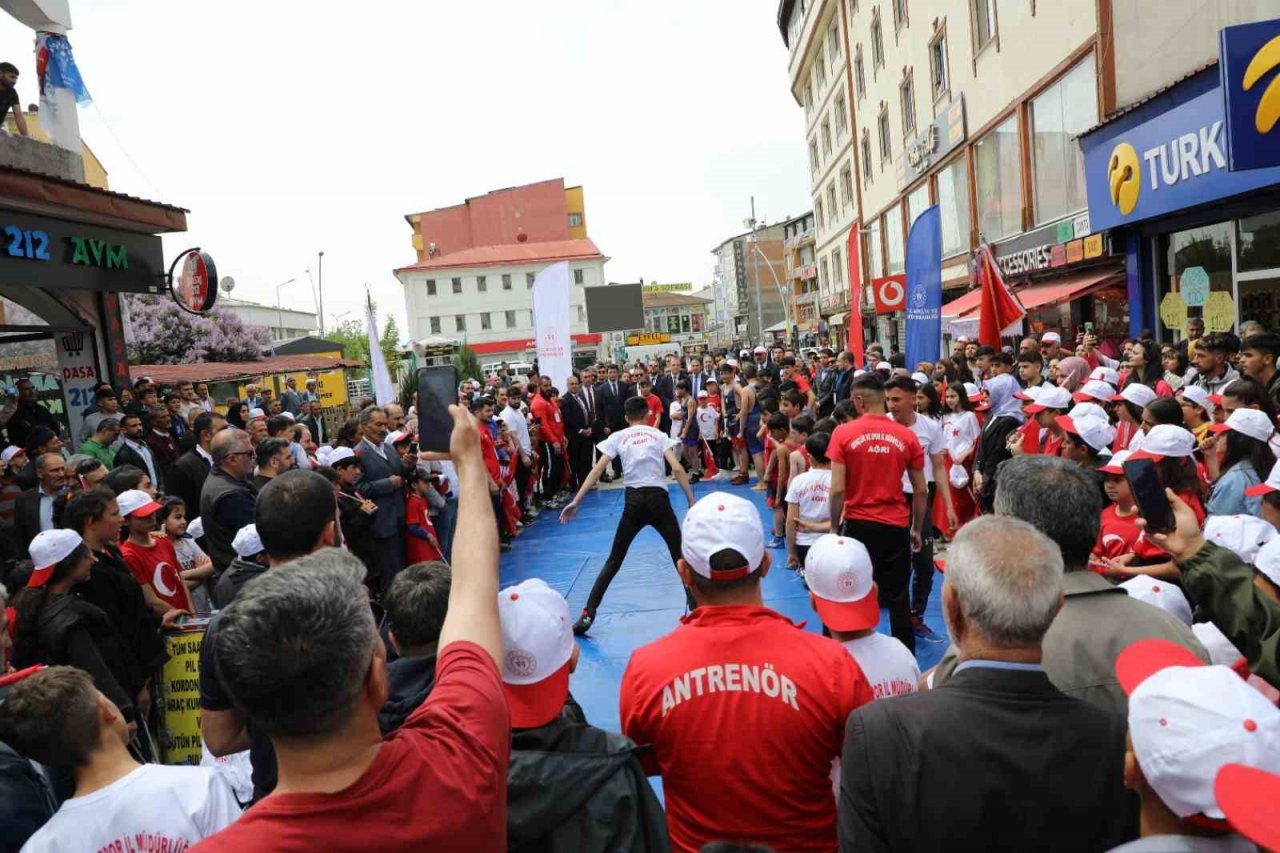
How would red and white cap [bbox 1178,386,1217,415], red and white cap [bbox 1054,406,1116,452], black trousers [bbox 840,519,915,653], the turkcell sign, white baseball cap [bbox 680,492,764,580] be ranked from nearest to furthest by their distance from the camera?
white baseball cap [bbox 680,492,764,580] → red and white cap [bbox 1054,406,1116,452] → black trousers [bbox 840,519,915,653] → red and white cap [bbox 1178,386,1217,415] → the turkcell sign

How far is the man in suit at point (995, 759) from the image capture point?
1.69 metres

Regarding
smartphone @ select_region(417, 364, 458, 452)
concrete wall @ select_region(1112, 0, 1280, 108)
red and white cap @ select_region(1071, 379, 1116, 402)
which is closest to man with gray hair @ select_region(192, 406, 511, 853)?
A: smartphone @ select_region(417, 364, 458, 452)

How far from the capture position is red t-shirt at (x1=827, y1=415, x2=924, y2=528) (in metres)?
5.27

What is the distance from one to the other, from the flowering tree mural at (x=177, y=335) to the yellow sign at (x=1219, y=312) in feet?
92.5

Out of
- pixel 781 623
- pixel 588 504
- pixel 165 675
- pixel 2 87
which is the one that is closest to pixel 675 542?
pixel 165 675

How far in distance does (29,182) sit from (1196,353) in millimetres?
10972

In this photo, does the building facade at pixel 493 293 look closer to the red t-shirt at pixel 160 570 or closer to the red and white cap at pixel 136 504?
the red t-shirt at pixel 160 570

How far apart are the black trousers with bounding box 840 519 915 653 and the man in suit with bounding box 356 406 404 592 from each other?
372 cm

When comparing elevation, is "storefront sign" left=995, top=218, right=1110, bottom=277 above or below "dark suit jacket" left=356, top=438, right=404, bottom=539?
above

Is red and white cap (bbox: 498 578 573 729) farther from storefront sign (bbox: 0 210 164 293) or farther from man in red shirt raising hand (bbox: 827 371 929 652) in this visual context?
storefront sign (bbox: 0 210 164 293)

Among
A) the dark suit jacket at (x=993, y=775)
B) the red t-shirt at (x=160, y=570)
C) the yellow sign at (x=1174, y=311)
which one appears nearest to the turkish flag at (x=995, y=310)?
the yellow sign at (x=1174, y=311)

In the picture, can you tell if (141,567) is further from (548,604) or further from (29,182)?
(29,182)

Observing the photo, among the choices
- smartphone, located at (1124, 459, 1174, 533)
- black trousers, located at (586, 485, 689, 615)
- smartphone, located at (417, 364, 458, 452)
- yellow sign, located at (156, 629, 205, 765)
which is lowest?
yellow sign, located at (156, 629, 205, 765)

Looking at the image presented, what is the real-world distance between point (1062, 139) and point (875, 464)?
13.4 metres
